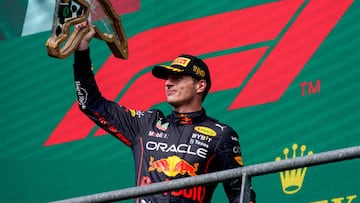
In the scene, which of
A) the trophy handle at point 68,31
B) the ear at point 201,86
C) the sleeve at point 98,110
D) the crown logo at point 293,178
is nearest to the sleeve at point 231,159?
the ear at point 201,86

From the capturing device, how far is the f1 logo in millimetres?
5266

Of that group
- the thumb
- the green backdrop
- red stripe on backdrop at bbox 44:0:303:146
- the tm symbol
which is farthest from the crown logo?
the thumb

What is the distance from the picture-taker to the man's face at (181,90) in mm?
4328

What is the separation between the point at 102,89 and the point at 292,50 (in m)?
1.05

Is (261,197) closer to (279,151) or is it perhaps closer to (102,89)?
(279,151)

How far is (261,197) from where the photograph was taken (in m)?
5.16

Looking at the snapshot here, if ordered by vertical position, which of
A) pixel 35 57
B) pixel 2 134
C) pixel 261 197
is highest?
pixel 35 57

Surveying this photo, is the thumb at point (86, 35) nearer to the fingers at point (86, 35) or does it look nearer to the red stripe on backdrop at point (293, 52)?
the fingers at point (86, 35)

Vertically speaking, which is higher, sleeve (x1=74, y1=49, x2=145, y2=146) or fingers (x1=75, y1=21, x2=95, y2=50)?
fingers (x1=75, y1=21, x2=95, y2=50)

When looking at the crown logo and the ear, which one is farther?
the crown logo

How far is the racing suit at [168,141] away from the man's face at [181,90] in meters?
0.06

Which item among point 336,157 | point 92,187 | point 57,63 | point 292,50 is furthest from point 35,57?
point 336,157

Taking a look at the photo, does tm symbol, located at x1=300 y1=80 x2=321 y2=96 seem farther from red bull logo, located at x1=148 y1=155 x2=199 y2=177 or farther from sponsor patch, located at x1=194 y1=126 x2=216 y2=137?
red bull logo, located at x1=148 y1=155 x2=199 y2=177

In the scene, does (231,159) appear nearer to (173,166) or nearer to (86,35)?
(173,166)
